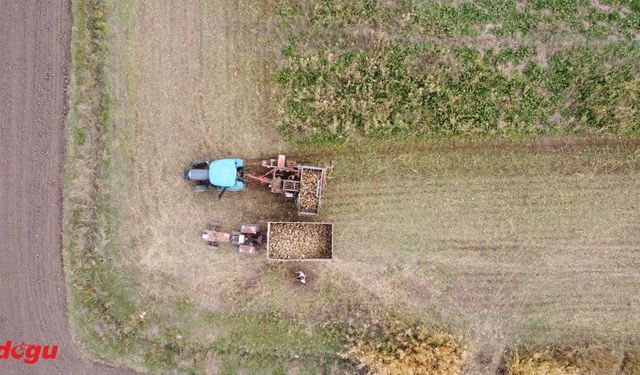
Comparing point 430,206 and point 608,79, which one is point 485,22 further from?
point 430,206

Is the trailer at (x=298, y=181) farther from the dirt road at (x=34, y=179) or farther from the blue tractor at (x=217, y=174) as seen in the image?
the dirt road at (x=34, y=179)

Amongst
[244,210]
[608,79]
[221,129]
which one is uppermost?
[608,79]

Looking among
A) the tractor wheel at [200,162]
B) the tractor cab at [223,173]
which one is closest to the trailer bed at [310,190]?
the tractor cab at [223,173]

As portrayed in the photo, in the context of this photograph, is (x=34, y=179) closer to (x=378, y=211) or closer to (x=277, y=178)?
(x=277, y=178)

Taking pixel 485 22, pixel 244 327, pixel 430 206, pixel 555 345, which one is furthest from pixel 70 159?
pixel 555 345

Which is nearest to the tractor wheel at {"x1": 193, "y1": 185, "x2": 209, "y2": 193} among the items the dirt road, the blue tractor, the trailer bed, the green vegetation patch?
the blue tractor
